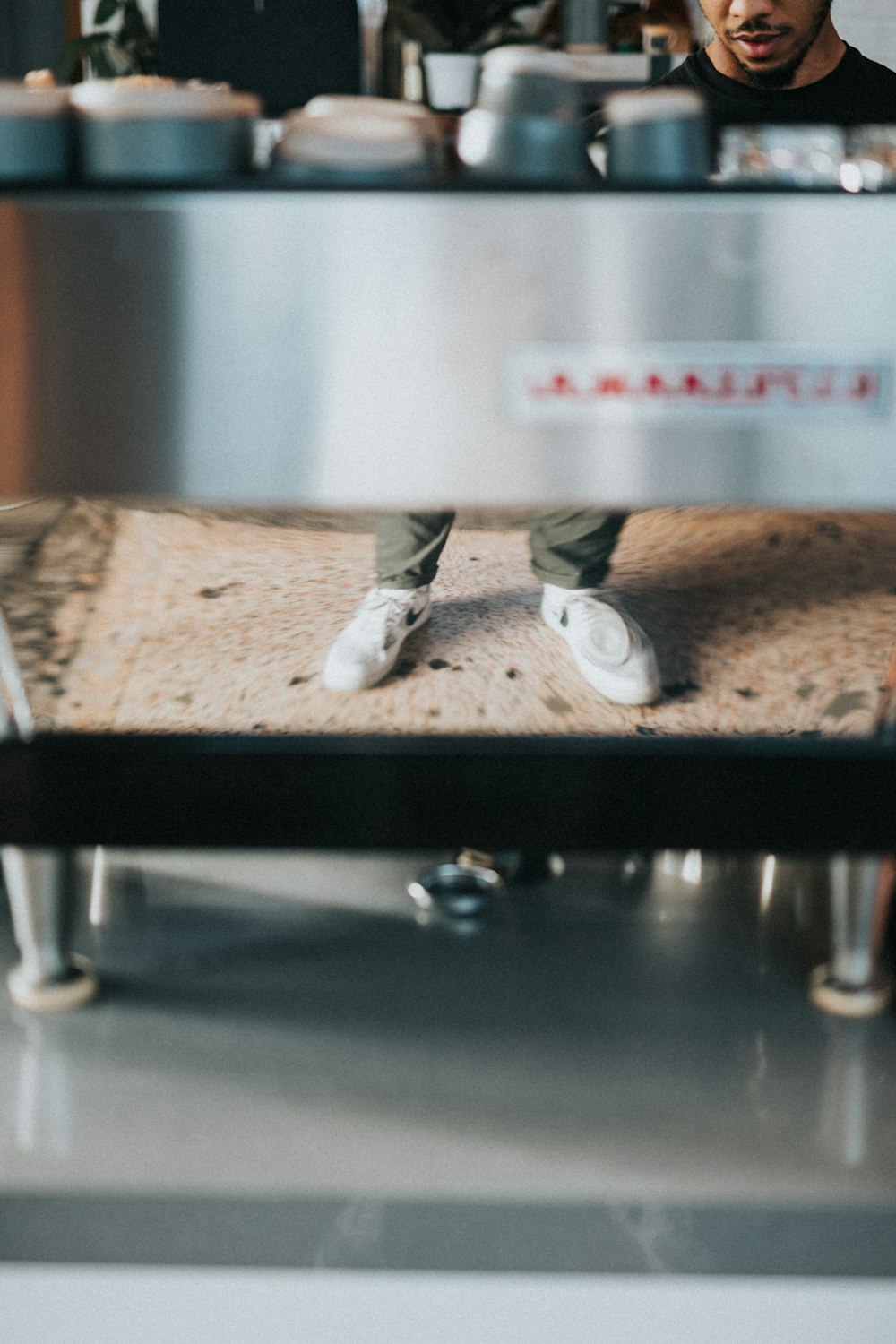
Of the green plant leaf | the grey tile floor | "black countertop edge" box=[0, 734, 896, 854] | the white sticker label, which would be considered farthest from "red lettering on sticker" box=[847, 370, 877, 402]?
the green plant leaf

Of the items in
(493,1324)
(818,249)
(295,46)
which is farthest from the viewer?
(295,46)

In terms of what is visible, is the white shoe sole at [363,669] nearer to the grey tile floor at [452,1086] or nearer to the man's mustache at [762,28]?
the grey tile floor at [452,1086]

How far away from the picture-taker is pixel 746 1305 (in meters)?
0.98

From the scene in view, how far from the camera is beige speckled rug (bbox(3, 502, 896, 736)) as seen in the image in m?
0.93

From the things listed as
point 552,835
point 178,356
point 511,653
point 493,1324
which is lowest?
point 493,1324

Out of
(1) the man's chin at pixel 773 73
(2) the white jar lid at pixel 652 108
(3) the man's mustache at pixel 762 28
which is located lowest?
(2) the white jar lid at pixel 652 108

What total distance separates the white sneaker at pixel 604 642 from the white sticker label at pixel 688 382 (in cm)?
20

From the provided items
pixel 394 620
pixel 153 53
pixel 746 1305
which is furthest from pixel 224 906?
pixel 153 53

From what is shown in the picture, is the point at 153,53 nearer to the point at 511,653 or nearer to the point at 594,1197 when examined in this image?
the point at 511,653

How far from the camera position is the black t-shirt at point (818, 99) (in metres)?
1.70

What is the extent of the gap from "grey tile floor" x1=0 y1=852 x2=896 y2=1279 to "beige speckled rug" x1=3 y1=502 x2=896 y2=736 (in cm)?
33

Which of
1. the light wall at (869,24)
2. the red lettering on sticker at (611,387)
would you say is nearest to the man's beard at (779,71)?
the red lettering on sticker at (611,387)

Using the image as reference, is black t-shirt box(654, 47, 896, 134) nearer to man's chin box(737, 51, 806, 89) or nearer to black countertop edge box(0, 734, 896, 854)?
man's chin box(737, 51, 806, 89)

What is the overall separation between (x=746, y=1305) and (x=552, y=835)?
0.39 meters
